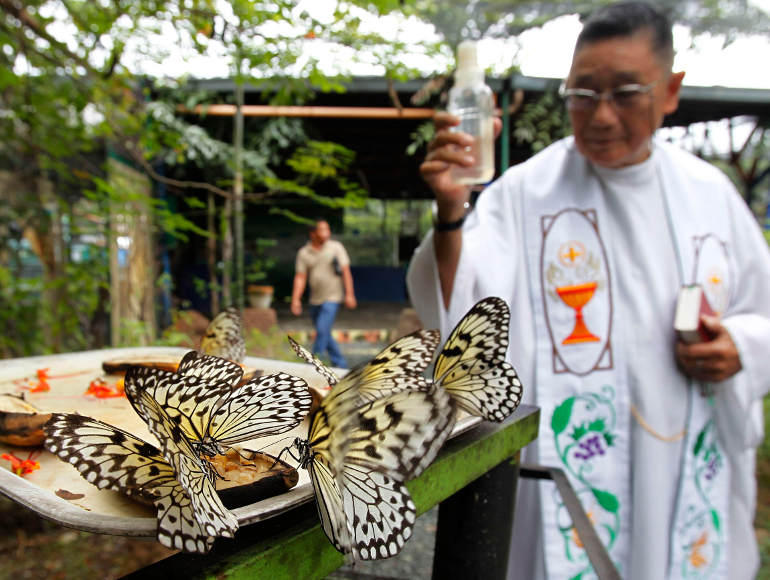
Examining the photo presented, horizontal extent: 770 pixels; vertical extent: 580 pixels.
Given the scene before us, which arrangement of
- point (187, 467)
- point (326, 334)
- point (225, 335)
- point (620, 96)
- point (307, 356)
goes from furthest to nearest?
point (326, 334) < point (620, 96) < point (225, 335) < point (307, 356) < point (187, 467)

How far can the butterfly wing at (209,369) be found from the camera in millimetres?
557

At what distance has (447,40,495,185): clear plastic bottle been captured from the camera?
4.47 feet

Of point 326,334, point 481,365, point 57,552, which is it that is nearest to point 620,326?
point 481,365

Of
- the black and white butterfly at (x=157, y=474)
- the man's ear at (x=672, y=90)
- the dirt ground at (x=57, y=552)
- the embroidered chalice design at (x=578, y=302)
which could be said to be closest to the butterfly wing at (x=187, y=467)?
the black and white butterfly at (x=157, y=474)

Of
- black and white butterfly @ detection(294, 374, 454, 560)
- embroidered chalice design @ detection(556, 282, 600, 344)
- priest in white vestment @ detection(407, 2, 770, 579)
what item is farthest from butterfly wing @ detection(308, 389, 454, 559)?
embroidered chalice design @ detection(556, 282, 600, 344)

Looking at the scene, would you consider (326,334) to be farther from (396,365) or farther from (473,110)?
(396,365)

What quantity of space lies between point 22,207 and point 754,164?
30.9 feet

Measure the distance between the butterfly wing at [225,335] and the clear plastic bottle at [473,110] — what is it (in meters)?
Answer: 0.72

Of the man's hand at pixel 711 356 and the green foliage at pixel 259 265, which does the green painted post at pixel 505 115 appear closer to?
the green foliage at pixel 259 265

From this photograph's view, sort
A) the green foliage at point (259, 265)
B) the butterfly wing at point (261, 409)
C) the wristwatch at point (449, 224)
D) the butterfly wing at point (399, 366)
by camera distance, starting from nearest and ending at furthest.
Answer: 1. the butterfly wing at point (261, 409)
2. the butterfly wing at point (399, 366)
3. the wristwatch at point (449, 224)
4. the green foliage at point (259, 265)

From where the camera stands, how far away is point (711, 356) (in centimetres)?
168

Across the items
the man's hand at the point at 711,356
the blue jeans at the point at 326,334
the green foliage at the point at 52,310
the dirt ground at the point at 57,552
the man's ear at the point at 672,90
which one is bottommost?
the dirt ground at the point at 57,552

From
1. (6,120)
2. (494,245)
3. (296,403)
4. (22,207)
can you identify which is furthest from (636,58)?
(22,207)

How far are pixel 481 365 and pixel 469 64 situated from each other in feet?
2.96
